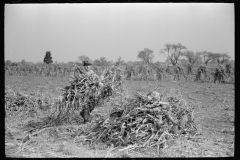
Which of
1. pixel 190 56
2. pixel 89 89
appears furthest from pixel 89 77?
pixel 190 56

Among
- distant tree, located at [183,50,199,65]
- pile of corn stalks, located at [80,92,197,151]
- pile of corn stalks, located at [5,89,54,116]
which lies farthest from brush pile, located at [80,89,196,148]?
distant tree, located at [183,50,199,65]

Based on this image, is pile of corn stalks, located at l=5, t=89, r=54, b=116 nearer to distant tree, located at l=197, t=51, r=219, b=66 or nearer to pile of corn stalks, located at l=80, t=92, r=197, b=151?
pile of corn stalks, located at l=80, t=92, r=197, b=151

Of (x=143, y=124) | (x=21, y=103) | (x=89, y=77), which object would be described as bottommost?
(x=143, y=124)

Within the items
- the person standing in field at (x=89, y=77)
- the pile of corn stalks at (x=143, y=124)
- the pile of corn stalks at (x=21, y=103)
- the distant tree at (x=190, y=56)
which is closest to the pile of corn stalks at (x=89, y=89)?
the person standing in field at (x=89, y=77)

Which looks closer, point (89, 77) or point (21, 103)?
point (89, 77)

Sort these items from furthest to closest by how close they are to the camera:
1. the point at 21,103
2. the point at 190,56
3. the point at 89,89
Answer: the point at 190,56 < the point at 21,103 < the point at 89,89

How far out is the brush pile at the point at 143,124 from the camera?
215 inches

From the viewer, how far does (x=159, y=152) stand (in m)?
5.14

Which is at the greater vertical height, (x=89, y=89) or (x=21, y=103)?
(x=89, y=89)

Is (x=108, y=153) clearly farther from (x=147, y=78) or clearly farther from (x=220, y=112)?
(x=147, y=78)

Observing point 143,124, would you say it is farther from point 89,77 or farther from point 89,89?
point 89,77

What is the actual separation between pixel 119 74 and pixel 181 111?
79.8 inches

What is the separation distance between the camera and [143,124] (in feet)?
18.3

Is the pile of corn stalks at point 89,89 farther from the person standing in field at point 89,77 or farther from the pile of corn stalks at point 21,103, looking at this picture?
the pile of corn stalks at point 21,103
